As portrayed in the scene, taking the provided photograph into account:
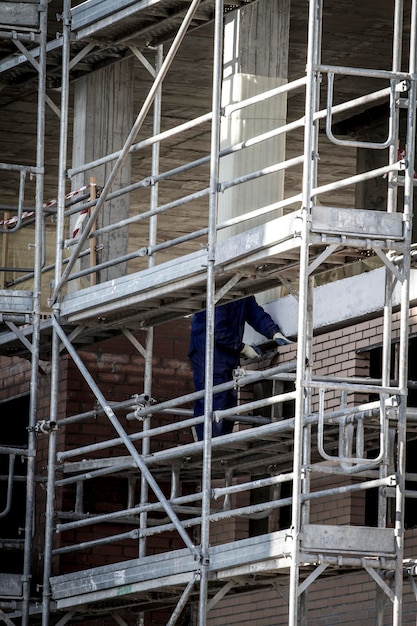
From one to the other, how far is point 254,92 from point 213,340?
3.04m

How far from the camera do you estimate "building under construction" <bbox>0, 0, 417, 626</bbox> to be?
42.6 feet

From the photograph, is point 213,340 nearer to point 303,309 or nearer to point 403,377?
point 303,309

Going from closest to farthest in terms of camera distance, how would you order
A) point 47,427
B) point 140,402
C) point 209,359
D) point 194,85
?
point 209,359 → point 140,402 → point 47,427 → point 194,85

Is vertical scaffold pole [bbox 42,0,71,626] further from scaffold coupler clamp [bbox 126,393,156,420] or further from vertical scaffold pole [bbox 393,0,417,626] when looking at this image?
vertical scaffold pole [bbox 393,0,417,626]

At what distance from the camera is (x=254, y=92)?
53.3ft

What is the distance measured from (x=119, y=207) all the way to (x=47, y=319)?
1.85 m

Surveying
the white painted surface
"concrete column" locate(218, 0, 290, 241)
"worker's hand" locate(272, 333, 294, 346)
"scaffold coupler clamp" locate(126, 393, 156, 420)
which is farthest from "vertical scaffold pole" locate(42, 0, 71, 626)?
the white painted surface

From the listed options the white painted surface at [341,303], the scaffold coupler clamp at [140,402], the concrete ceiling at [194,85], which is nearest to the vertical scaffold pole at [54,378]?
the concrete ceiling at [194,85]

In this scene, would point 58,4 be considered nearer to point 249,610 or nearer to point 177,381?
point 177,381

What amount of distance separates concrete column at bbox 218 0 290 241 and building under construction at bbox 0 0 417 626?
19mm

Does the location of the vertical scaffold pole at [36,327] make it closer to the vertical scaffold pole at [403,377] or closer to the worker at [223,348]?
the worker at [223,348]

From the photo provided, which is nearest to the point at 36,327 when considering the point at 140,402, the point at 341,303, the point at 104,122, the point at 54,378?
the point at 54,378

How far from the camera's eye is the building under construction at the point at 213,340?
13.0m

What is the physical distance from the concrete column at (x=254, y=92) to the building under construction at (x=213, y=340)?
0.02 m
